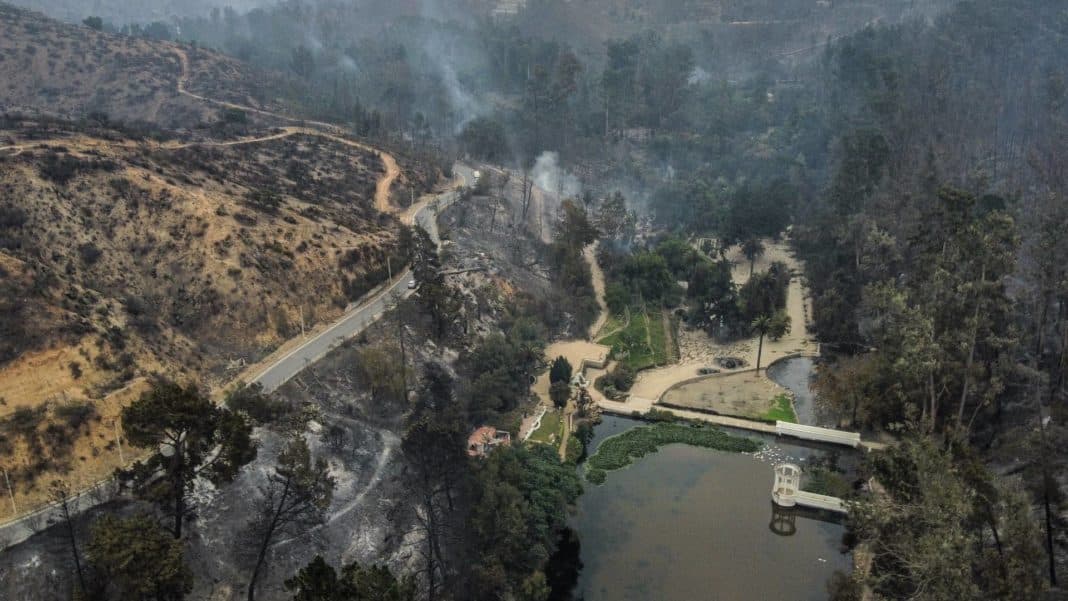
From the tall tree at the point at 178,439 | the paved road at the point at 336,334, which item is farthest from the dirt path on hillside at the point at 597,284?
the tall tree at the point at 178,439

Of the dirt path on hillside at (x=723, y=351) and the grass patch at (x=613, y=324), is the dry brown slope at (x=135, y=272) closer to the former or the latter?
the grass patch at (x=613, y=324)

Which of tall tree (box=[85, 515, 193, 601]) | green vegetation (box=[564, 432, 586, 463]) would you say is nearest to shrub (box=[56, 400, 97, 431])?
tall tree (box=[85, 515, 193, 601])

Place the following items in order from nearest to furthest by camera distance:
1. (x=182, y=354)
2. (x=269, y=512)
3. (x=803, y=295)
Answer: (x=269, y=512) < (x=182, y=354) < (x=803, y=295)

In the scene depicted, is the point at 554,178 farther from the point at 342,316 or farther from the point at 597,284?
the point at 342,316

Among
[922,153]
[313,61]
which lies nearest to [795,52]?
[922,153]

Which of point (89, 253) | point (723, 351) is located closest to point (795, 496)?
point (723, 351)

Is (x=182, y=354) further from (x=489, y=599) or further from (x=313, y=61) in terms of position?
(x=313, y=61)
